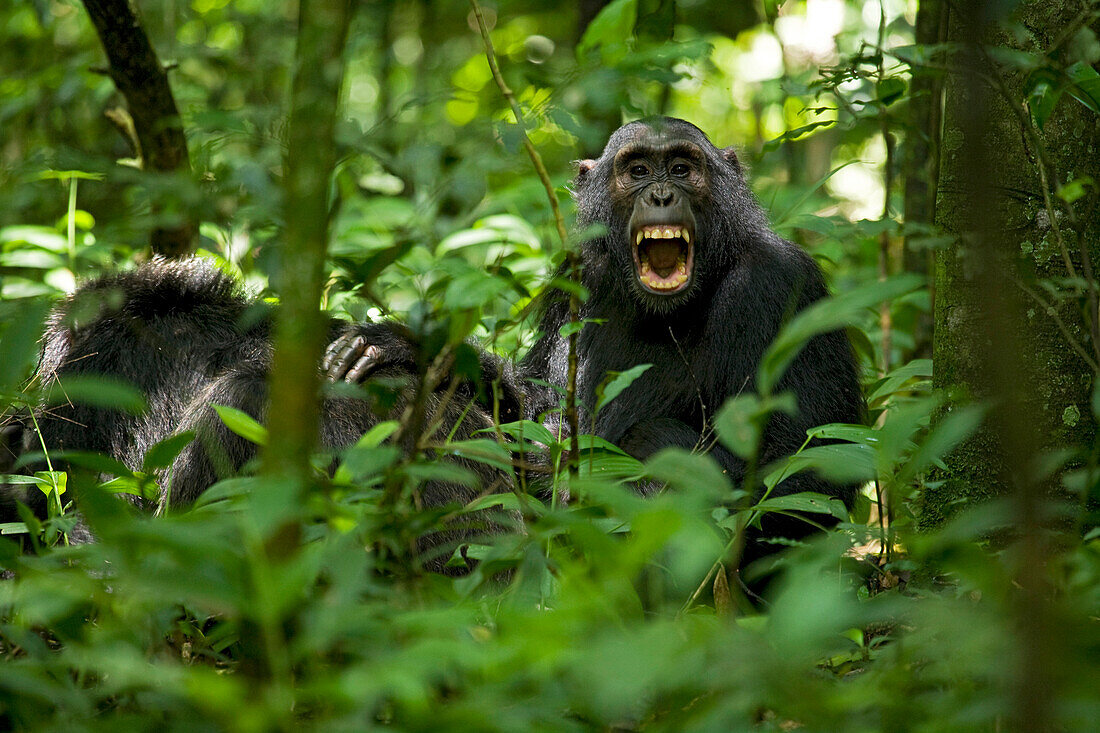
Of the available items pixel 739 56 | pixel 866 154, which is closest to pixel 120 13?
pixel 739 56

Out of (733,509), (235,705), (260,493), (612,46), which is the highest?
(612,46)

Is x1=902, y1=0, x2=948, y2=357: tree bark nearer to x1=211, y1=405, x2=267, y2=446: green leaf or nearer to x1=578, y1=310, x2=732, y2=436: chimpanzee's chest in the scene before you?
x1=578, y1=310, x2=732, y2=436: chimpanzee's chest

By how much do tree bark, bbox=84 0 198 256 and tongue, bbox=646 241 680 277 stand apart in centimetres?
194

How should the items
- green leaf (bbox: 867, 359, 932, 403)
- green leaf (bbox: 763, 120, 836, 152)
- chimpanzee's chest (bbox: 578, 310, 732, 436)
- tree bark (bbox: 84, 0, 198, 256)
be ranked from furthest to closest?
1. tree bark (bbox: 84, 0, 198, 256)
2. chimpanzee's chest (bbox: 578, 310, 732, 436)
3. green leaf (bbox: 763, 120, 836, 152)
4. green leaf (bbox: 867, 359, 932, 403)

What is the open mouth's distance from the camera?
4055 mm

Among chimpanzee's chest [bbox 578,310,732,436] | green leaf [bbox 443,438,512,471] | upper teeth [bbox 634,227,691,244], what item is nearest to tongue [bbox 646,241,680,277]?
upper teeth [bbox 634,227,691,244]

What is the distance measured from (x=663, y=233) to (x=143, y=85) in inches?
93.6

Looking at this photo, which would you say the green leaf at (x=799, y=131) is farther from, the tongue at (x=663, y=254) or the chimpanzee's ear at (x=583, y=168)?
the chimpanzee's ear at (x=583, y=168)

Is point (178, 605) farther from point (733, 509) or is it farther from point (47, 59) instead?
point (47, 59)

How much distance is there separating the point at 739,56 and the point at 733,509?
7.99 m

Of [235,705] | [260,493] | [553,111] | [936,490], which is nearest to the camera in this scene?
[235,705]

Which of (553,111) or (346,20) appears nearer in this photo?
(346,20)

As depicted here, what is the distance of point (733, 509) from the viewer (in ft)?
9.66

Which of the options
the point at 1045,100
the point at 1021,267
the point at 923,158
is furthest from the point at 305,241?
the point at 923,158
